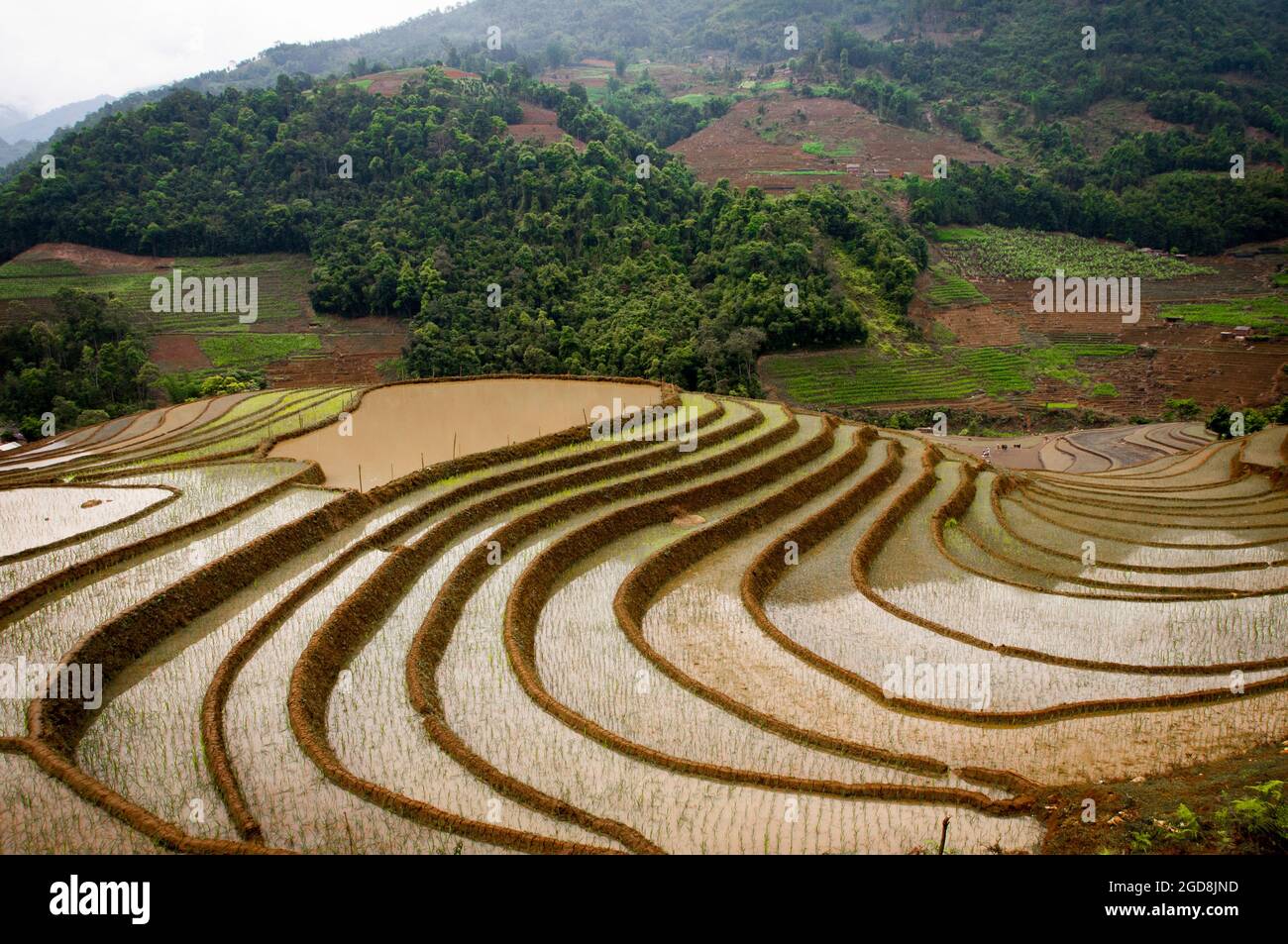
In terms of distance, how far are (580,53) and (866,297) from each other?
9040 cm

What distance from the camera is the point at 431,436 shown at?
20.7 meters

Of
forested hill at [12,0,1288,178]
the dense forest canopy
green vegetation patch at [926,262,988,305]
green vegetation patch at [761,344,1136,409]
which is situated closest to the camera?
green vegetation patch at [761,344,1136,409]

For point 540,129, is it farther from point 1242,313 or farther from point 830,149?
point 1242,313

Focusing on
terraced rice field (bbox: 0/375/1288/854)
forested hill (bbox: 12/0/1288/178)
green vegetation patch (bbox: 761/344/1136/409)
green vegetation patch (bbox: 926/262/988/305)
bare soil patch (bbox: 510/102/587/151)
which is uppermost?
forested hill (bbox: 12/0/1288/178)

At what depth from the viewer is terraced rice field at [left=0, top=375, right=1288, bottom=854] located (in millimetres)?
8281

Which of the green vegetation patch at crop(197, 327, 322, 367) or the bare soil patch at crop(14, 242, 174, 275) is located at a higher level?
the bare soil patch at crop(14, 242, 174, 275)

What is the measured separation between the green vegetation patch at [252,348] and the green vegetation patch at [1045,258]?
3932 centimetres

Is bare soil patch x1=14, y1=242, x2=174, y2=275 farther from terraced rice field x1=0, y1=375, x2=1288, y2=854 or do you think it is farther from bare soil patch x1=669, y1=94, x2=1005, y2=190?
bare soil patch x1=669, y1=94, x2=1005, y2=190

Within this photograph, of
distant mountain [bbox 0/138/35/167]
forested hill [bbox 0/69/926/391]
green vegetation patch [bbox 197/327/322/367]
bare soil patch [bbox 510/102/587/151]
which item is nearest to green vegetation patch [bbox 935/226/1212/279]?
forested hill [bbox 0/69/926/391]

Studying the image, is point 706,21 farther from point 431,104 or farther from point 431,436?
point 431,436

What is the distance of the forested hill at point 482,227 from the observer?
40031 millimetres

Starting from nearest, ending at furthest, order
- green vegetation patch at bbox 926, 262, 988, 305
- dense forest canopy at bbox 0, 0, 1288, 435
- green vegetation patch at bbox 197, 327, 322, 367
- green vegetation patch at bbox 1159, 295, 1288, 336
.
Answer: dense forest canopy at bbox 0, 0, 1288, 435 → green vegetation patch at bbox 197, 327, 322, 367 → green vegetation patch at bbox 1159, 295, 1288, 336 → green vegetation patch at bbox 926, 262, 988, 305

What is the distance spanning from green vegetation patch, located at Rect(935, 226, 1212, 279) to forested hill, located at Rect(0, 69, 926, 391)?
5715 millimetres
